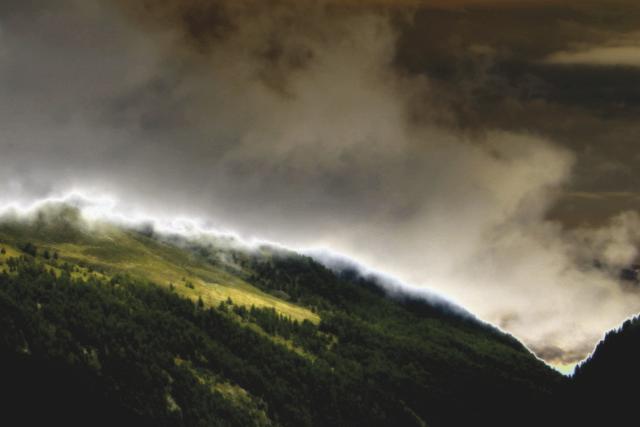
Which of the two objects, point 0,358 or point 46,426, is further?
point 0,358

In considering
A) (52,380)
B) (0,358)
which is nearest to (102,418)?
(52,380)

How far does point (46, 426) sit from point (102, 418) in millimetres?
18598

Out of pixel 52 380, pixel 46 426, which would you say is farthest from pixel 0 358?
pixel 46 426

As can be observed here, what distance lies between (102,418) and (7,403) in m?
24.8

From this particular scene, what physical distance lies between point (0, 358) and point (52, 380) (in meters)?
13.8

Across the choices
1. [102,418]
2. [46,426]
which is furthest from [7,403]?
[102,418]

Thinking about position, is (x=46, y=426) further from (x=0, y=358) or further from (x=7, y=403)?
(x=0, y=358)

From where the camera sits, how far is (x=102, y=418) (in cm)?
19512

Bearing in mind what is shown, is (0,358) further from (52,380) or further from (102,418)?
(102,418)

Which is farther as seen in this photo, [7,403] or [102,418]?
[102,418]

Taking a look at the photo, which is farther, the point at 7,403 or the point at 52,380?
the point at 52,380

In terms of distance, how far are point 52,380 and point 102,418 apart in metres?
16.8

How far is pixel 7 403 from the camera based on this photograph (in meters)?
179

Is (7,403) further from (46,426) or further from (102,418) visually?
(102,418)
